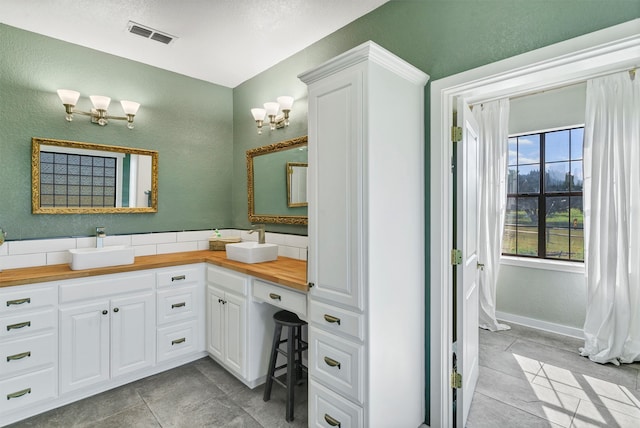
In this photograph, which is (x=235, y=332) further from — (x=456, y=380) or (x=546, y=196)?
(x=546, y=196)

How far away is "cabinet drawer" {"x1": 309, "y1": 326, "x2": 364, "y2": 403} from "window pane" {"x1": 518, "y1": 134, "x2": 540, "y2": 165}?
3638 mm

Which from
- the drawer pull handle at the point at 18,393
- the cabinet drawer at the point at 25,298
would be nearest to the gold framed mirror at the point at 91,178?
the cabinet drawer at the point at 25,298

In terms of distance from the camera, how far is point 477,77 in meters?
1.81

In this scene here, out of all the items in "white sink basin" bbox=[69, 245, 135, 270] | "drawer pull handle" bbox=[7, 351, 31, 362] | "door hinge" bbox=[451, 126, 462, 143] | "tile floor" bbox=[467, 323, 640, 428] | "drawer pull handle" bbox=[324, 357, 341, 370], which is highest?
"door hinge" bbox=[451, 126, 462, 143]

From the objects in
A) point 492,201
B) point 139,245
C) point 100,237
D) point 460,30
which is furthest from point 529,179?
point 100,237

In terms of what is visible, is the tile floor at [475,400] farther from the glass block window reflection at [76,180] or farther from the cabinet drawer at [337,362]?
the glass block window reflection at [76,180]

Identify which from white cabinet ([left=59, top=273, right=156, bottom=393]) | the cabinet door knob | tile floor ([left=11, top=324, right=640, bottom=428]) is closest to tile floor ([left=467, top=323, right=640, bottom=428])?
tile floor ([left=11, top=324, right=640, bottom=428])

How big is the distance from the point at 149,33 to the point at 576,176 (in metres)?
4.53

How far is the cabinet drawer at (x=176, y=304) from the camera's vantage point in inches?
107

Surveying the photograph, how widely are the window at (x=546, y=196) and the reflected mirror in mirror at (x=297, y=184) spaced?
290cm

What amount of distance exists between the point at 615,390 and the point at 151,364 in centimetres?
362

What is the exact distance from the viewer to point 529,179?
4.11 meters

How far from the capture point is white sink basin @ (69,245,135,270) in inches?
95.9

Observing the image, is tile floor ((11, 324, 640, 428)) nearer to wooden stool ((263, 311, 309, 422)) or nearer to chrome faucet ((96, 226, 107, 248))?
wooden stool ((263, 311, 309, 422))
